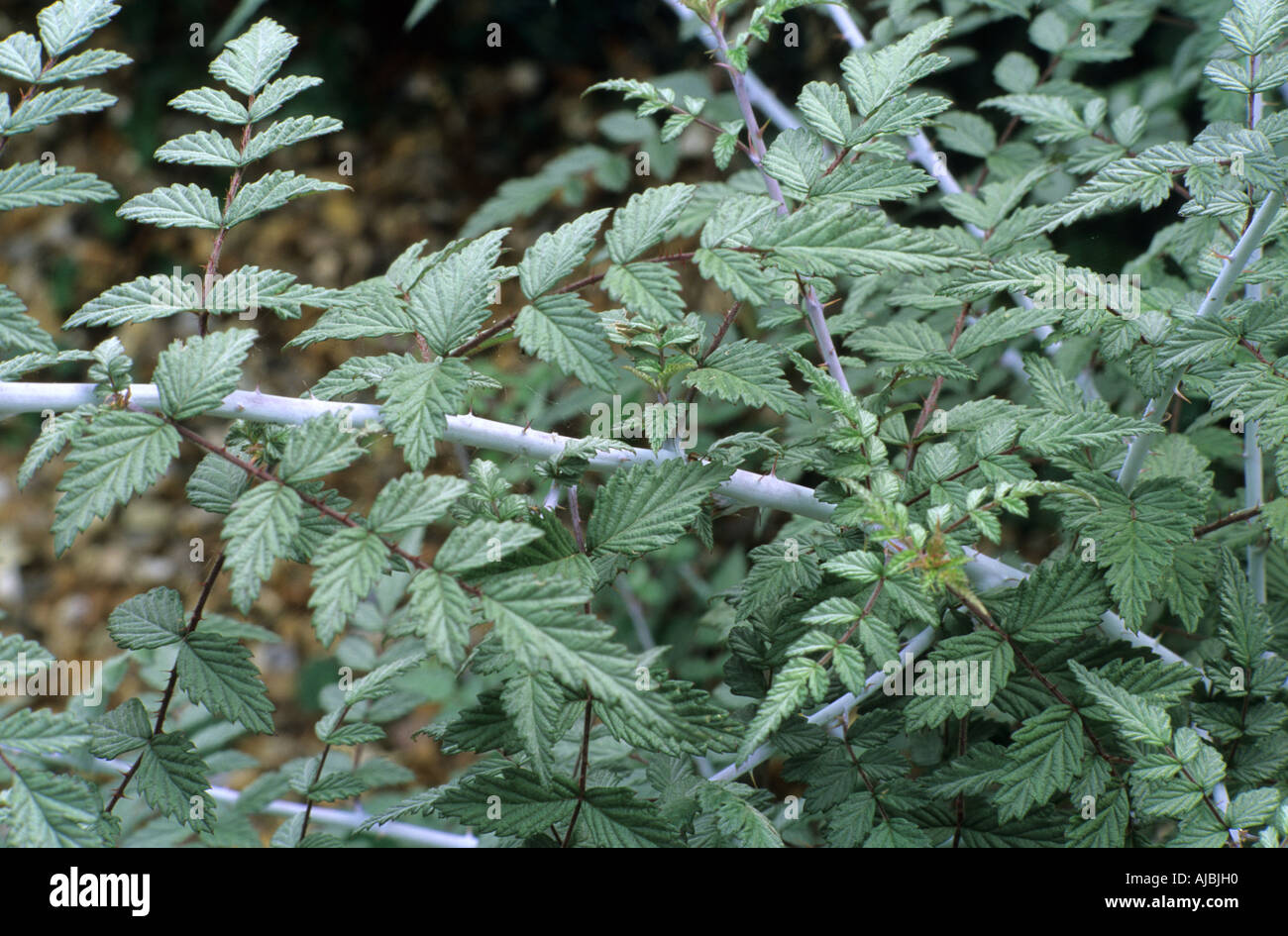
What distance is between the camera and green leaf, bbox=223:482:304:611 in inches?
32.3

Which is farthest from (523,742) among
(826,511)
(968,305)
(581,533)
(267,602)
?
(267,602)

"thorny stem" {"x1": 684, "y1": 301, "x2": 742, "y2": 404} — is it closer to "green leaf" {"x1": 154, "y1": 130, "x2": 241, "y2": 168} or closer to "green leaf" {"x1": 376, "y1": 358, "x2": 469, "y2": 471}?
"green leaf" {"x1": 376, "y1": 358, "x2": 469, "y2": 471}

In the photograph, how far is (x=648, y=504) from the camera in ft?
3.39

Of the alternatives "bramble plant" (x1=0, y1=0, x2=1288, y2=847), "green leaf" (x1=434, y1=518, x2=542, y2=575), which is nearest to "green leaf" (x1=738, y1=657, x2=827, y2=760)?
"bramble plant" (x1=0, y1=0, x2=1288, y2=847)

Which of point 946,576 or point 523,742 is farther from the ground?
point 946,576

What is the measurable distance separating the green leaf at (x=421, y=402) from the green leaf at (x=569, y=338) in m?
0.08

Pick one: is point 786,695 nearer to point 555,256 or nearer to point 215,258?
point 555,256

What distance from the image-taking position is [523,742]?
1.01 meters

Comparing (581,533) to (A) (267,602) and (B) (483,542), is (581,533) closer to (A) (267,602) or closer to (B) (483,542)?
(B) (483,542)

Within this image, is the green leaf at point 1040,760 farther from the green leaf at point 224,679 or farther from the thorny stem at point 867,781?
the green leaf at point 224,679

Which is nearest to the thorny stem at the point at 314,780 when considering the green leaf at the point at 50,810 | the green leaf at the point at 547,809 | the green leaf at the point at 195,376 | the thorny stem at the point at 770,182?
the green leaf at the point at 547,809

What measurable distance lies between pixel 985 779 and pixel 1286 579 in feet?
2.11

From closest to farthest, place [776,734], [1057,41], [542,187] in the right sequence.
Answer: [776,734] < [1057,41] < [542,187]
